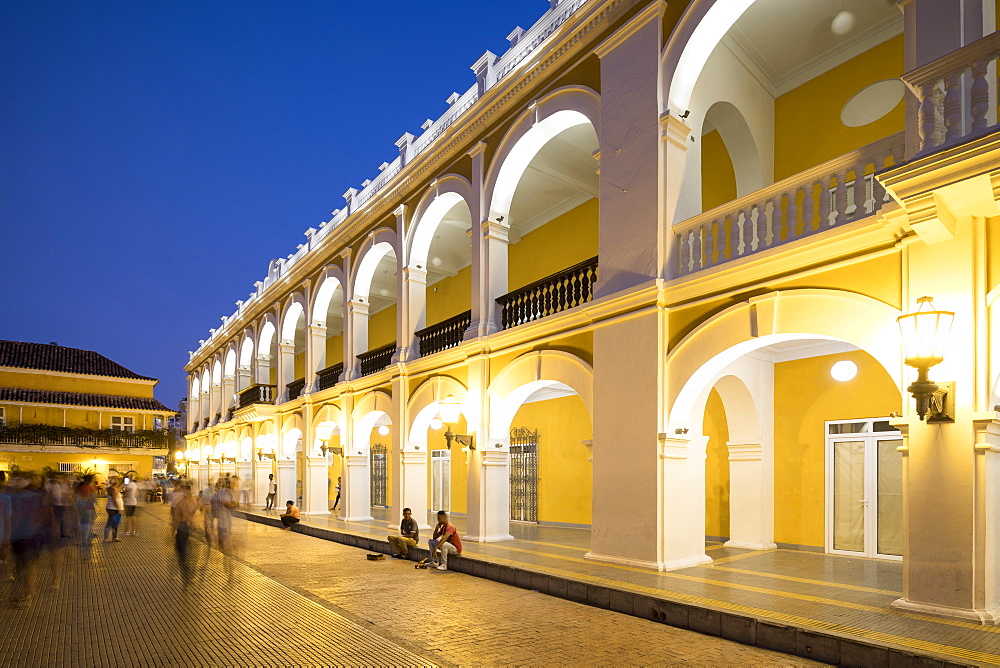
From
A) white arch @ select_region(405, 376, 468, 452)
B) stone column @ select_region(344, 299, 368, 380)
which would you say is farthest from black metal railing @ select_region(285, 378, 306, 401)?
white arch @ select_region(405, 376, 468, 452)

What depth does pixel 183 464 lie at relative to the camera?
4138 cm

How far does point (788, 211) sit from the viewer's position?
26.3ft

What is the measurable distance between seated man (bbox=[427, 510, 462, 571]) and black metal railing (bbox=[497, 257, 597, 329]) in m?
3.77

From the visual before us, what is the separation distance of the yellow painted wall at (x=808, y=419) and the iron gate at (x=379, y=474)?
1566 centimetres

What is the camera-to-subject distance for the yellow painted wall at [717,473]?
499 inches

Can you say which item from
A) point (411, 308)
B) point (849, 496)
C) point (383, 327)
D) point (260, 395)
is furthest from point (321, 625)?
point (383, 327)

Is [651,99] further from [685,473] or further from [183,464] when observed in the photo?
[183,464]

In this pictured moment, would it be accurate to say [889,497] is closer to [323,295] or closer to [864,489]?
[864,489]

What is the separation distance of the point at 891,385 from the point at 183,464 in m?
40.2

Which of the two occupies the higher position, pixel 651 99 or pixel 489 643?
pixel 651 99

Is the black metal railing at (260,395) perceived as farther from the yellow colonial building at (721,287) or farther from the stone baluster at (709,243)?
the stone baluster at (709,243)

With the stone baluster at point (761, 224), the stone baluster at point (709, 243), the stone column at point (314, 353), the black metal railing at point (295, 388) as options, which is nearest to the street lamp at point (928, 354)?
the stone baluster at point (761, 224)

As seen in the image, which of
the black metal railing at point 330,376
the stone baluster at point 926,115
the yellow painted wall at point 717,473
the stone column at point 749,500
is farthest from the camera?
the black metal railing at point 330,376

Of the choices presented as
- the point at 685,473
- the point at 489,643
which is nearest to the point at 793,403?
the point at 685,473
